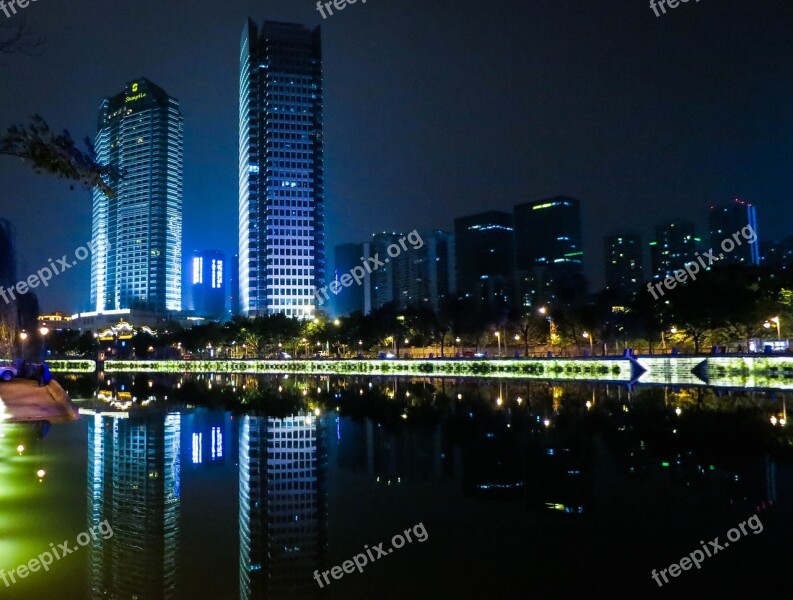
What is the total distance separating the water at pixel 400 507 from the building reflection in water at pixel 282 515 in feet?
0.12

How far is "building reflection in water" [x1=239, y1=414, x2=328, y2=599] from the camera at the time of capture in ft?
20.8

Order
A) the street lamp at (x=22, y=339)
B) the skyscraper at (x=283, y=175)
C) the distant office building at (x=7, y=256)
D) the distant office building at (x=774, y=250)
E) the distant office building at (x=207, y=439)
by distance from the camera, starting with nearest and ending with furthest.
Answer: the distant office building at (x=207, y=439) < the distant office building at (x=7, y=256) < the street lamp at (x=22, y=339) < the distant office building at (x=774, y=250) < the skyscraper at (x=283, y=175)

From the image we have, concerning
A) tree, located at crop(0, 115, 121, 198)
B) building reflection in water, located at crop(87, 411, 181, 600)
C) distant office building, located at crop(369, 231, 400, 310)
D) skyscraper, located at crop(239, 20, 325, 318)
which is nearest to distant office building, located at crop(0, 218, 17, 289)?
building reflection in water, located at crop(87, 411, 181, 600)

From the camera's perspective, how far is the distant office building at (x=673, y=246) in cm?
16075

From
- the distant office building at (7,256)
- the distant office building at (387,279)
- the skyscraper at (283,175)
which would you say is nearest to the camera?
the distant office building at (7,256)

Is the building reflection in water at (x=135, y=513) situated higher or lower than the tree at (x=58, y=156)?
lower

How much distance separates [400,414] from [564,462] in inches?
418

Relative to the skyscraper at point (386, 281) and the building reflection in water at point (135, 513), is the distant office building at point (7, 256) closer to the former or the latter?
the building reflection in water at point (135, 513)

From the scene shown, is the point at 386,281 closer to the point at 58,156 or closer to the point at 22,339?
the point at 22,339

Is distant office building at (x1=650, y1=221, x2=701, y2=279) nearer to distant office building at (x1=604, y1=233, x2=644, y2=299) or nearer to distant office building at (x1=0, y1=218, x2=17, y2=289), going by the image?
distant office building at (x1=604, y1=233, x2=644, y2=299)

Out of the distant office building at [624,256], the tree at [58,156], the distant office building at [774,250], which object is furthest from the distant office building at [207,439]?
the distant office building at [624,256]

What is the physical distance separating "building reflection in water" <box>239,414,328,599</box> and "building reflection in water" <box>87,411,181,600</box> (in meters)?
0.83

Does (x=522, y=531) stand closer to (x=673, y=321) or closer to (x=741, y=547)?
(x=741, y=547)

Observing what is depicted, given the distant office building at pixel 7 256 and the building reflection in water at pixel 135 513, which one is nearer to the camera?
the building reflection in water at pixel 135 513
